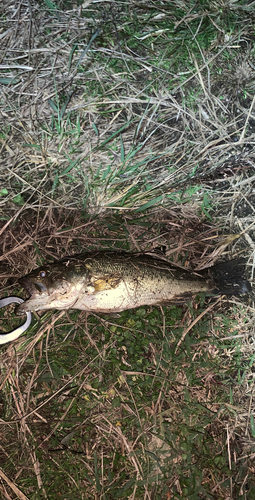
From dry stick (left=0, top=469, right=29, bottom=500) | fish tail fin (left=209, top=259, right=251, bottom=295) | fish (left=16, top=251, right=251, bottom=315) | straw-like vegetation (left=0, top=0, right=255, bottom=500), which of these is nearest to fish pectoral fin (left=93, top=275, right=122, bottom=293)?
fish (left=16, top=251, right=251, bottom=315)

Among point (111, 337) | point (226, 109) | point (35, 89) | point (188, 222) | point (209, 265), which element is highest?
point (35, 89)

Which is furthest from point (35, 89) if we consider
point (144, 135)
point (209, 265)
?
point (209, 265)

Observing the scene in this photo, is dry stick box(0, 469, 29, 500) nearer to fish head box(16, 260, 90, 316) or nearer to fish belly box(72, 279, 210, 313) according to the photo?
fish head box(16, 260, 90, 316)

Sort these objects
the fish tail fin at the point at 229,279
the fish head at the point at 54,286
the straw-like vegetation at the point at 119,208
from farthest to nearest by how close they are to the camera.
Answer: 1. the fish tail fin at the point at 229,279
2. the straw-like vegetation at the point at 119,208
3. the fish head at the point at 54,286

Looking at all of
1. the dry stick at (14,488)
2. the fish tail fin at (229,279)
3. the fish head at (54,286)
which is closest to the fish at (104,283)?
the fish head at (54,286)

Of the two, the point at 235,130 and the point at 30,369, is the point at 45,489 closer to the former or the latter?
the point at 30,369

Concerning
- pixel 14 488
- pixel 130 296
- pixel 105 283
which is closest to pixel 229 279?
pixel 130 296

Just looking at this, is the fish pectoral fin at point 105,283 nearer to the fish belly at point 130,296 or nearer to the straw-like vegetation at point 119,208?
the fish belly at point 130,296

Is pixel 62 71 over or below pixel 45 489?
over
